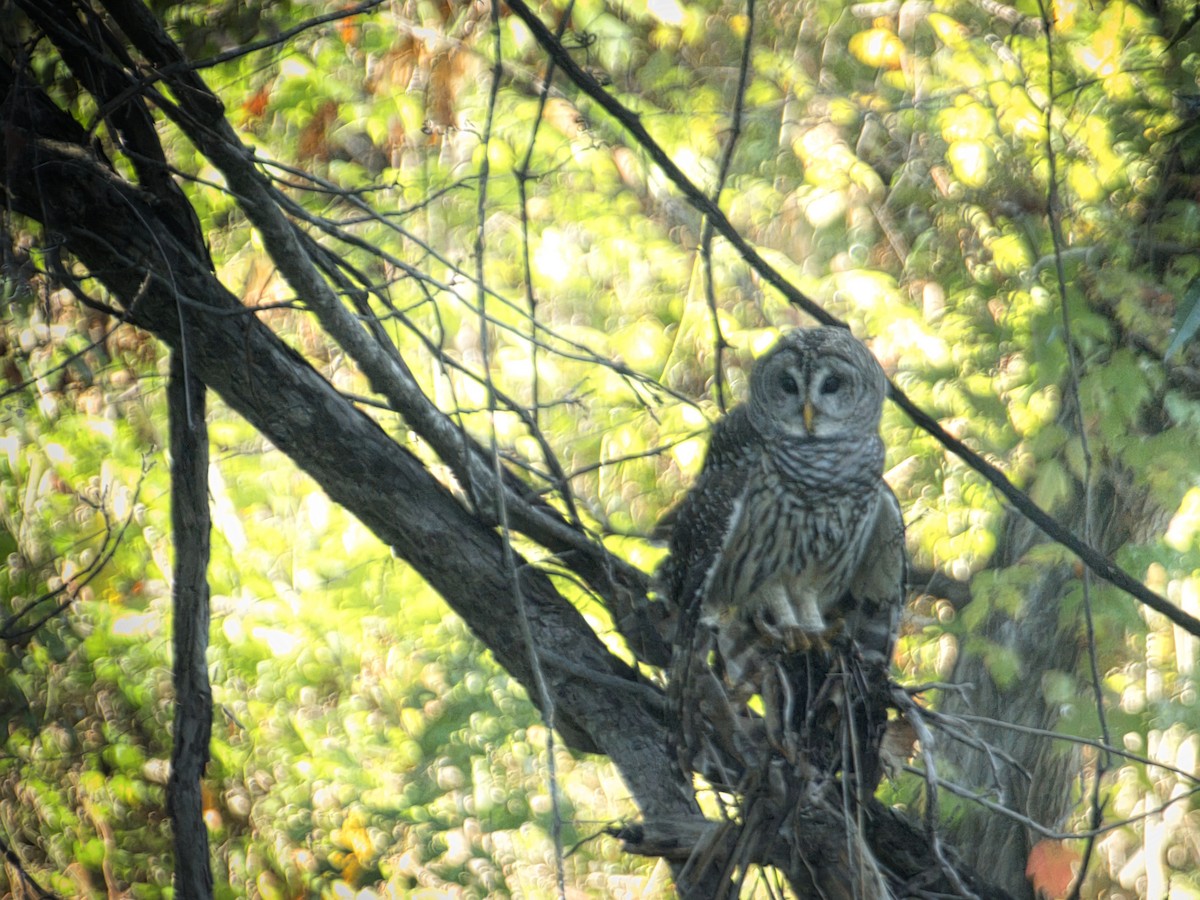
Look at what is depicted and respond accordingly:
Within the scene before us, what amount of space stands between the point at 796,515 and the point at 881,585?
0.20 metres

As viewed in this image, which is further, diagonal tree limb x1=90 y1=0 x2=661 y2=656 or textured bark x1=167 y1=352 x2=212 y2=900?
textured bark x1=167 y1=352 x2=212 y2=900

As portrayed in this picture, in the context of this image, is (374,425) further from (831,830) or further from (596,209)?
(596,209)

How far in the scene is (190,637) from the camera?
1.77 metres

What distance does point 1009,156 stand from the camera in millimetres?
2775

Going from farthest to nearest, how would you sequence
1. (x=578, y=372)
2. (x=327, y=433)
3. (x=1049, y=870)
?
1. (x=578, y=372)
2. (x=1049, y=870)
3. (x=327, y=433)

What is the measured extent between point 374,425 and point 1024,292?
1805 millimetres

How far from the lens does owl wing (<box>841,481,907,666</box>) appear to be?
66.4 inches

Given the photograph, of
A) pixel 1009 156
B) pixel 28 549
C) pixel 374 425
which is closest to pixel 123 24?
pixel 374 425

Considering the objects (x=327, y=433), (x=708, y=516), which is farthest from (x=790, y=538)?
(x=327, y=433)

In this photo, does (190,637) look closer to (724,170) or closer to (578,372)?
(724,170)

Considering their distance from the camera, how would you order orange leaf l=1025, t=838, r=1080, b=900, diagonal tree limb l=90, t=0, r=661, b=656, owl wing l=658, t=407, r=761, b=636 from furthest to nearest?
orange leaf l=1025, t=838, r=1080, b=900
owl wing l=658, t=407, r=761, b=636
diagonal tree limb l=90, t=0, r=661, b=656

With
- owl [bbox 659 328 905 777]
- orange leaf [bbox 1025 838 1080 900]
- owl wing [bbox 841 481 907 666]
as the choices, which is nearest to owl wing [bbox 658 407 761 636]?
owl [bbox 659 328 905 777]

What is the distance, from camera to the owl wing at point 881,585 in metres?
1.69

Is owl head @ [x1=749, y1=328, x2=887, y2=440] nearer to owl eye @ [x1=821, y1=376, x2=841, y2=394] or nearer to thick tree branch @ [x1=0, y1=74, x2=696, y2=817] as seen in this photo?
owl eye @ [x1=821, y1=376, x2=841, y2=394]
